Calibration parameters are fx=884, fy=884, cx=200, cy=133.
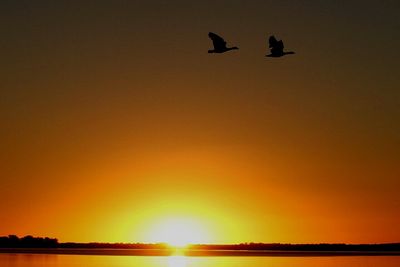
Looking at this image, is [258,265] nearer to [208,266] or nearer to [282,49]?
[208,266]

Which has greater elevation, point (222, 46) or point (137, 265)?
point (222, 46)

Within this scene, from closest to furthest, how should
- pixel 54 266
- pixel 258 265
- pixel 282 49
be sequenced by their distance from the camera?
pixel 282 49 → pixel 54 266 → pixel 258 265

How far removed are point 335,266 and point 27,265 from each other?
22.4m

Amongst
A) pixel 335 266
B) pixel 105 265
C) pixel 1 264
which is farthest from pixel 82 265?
pixel 335 266

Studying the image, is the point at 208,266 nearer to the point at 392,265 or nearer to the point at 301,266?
the point at 301,266

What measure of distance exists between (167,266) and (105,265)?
18.2 ft

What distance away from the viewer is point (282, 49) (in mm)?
52156

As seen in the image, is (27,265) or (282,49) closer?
(282,49)

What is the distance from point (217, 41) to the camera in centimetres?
5344

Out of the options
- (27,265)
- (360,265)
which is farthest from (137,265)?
(360,265)

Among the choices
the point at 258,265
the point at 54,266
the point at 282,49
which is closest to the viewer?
Result: the point at 282,49

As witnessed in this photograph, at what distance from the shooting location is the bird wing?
5344 cm

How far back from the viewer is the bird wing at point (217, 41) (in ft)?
175

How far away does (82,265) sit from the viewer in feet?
209
